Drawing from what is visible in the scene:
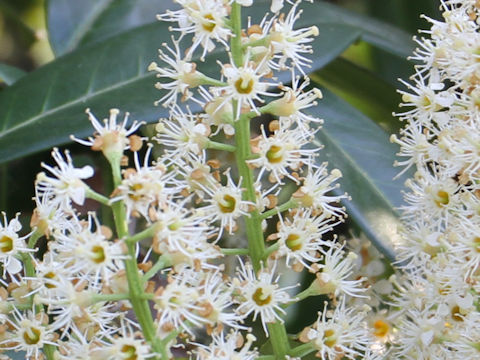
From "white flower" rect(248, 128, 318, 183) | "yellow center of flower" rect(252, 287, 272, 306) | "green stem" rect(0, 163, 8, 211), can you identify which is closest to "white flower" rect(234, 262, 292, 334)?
"yellow center of flower" rect(252, 287, 272, 306)

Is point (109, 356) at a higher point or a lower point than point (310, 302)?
higher

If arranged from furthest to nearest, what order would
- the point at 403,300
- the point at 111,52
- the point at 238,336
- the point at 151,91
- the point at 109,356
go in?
the point at 111,52, the point at 151,91, the point at 403,300, the point at 238,336, the point at 109,356

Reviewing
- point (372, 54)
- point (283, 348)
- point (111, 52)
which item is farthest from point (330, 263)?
point (372, 54)

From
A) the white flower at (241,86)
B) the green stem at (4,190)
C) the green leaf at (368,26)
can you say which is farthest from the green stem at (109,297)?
the green leaf at (368,26)

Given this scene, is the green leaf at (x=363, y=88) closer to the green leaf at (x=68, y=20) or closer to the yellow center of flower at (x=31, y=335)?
the green leaf at (x=68, y=20)

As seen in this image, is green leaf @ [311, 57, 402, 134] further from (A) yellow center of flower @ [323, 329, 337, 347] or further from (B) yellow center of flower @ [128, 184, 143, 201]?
(B) yellow center of flower @ [128, 184, 143, 201]

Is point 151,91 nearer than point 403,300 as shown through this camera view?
No

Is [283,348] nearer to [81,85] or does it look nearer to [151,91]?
[151,91]

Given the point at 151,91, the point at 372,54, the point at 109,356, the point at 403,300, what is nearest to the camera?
the point at 109,356
